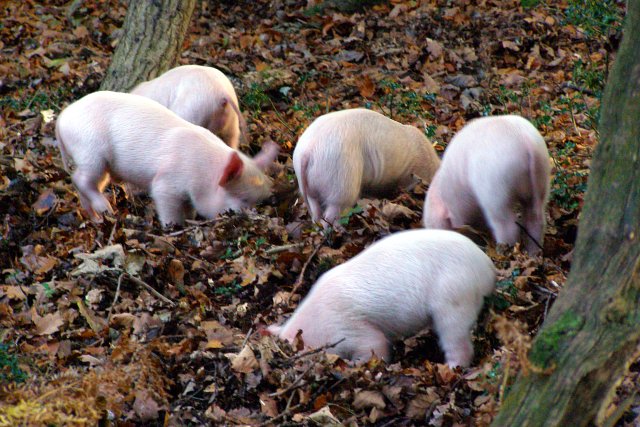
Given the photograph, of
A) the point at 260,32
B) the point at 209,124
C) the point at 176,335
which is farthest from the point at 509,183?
the point at 260,32

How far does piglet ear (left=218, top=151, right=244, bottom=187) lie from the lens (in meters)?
5.95

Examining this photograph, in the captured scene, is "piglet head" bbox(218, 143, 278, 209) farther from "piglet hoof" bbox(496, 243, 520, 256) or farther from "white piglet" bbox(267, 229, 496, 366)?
"white piglet" bbox(267, 229, 496, 366)

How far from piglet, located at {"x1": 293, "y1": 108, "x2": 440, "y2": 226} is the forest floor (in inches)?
6.5

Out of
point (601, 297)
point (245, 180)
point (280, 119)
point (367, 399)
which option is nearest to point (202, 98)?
point (280, 119)

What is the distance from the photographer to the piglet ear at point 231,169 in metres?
5.95

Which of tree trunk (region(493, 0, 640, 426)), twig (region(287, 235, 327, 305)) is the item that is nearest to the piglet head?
twig (region(287, 235, 327, 305))

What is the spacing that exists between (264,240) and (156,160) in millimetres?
1220

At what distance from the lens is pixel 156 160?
6.18 meters

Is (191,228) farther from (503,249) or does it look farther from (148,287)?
(503,249)

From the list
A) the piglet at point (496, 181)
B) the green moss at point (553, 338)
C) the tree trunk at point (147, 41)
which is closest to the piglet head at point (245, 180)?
the piglet at point (496, 181)

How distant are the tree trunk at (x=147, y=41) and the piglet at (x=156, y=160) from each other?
1.64 meters

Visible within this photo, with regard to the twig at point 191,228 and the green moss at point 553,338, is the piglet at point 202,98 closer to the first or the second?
the twig at point 191,228

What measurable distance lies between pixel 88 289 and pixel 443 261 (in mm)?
2069

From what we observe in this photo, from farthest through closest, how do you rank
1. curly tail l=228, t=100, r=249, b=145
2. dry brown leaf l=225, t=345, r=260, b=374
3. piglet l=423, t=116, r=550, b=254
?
curly tail l=228, t=100, r=249, b=145, piglet l=423, t=116, r=550, b=254, dry brown leaf l=225, t=345, r=260, b=374
